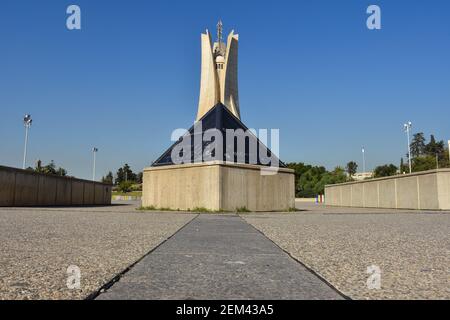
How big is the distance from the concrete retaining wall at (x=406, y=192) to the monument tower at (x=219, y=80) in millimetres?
15727

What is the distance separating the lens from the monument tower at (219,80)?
3938 cm

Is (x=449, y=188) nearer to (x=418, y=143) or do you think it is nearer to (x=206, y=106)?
(x=206, y=106)

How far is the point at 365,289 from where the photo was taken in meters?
2.50

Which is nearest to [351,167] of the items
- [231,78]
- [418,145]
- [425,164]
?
[418,145]

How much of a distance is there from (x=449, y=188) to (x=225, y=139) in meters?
13.3

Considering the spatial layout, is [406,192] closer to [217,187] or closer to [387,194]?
[387,194]

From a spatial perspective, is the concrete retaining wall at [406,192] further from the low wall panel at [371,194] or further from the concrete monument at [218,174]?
the concrete monument at [218,174]

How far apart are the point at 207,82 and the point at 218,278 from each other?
38.9 m

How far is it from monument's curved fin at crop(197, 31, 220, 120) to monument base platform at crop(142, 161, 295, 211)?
66.6 feet

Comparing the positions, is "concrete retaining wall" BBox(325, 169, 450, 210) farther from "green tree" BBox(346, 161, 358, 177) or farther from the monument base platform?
"green tree" BBox(346, 161, 358, 177)

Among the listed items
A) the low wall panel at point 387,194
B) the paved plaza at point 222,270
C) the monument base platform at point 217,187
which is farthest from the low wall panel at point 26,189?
the low wall panel at point 387,194

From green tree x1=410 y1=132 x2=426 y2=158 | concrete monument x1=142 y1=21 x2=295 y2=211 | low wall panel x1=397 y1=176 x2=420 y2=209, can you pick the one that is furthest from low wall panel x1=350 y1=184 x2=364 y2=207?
green tree x1=410 y1=132 x2=426 y2=158
